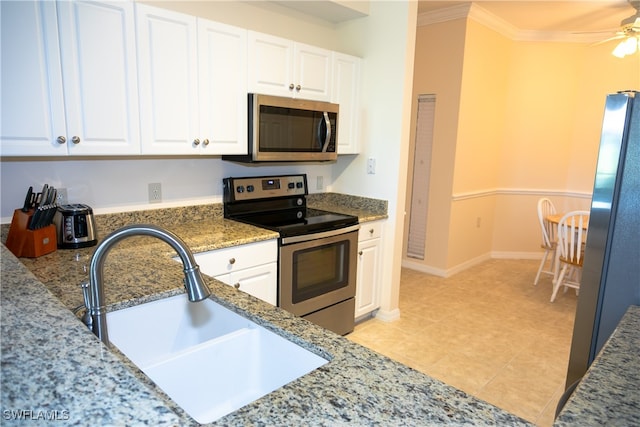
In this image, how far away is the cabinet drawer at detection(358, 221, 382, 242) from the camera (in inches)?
122

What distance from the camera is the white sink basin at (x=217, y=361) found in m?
1.15

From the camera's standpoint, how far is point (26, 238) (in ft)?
6.06

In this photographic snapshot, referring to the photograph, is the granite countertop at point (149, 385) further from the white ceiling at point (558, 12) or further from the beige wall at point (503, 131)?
the white ceiling at point (558, 12)

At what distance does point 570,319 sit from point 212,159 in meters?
3.22

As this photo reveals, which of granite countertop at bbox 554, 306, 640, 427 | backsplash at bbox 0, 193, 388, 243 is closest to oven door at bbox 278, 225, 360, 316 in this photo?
backsplash at bbox 0, 193, 388, 243

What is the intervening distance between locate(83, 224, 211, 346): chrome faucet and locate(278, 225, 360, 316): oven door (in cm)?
152

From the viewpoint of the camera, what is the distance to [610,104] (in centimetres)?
142

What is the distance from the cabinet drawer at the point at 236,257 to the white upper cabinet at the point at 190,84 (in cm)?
59

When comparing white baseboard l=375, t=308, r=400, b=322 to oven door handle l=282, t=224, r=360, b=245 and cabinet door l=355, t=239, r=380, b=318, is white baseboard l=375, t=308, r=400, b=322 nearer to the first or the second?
cabinet door l=355, t=239, r=380, b=318

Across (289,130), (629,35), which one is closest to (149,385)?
(289,130)

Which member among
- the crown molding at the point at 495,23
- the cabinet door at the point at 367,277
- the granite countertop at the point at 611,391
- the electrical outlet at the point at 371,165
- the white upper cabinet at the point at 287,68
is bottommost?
the cabinet door at the point at 367,277

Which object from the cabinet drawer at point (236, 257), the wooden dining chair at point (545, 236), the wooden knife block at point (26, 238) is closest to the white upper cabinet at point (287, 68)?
the cabinet drawer at point (236, 257)

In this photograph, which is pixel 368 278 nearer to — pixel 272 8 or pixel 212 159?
pixel 212 159

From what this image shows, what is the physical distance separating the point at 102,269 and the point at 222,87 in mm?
1664
